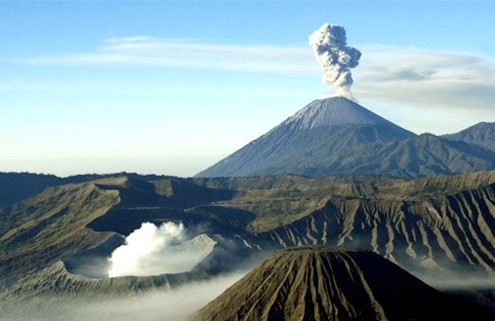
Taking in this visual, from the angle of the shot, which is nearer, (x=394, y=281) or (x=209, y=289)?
(x=394, y=281)

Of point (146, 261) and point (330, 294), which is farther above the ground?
point (146, 261)

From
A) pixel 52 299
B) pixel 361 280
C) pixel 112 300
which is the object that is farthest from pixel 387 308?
pixel 52 299

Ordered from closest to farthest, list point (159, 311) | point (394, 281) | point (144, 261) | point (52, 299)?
point (394, 281) → point (159, 311) → point (52, 299) → point (144, 261)

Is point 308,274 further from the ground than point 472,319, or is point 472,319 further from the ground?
point 308,274

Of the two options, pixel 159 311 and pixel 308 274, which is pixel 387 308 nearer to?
pixel 308 274

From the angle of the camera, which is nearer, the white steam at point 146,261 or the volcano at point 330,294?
the volcano at point 330,294

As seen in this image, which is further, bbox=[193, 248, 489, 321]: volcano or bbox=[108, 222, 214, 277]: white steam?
bbox=[108, 222, 214, 277]: white steam

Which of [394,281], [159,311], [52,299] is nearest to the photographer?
[394,281]

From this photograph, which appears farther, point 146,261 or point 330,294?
point 146,261
